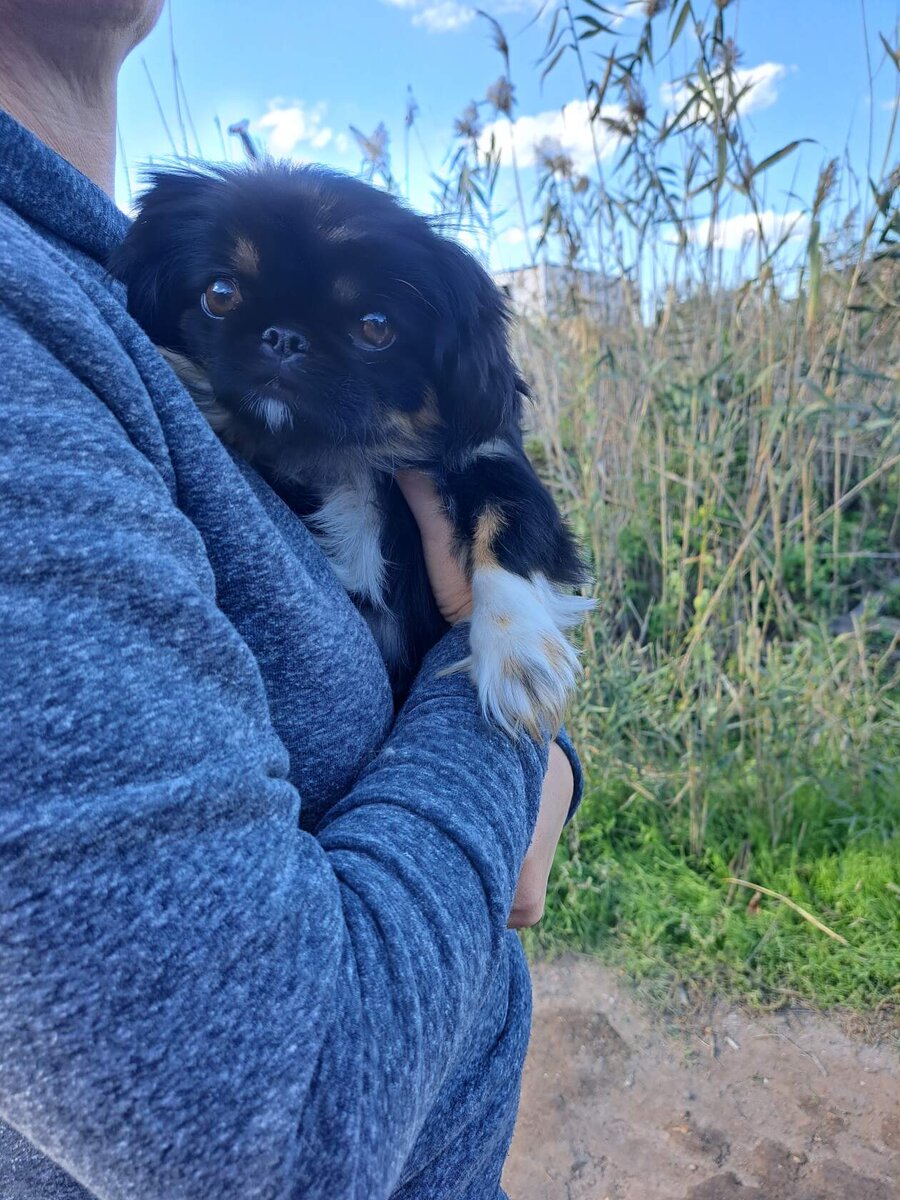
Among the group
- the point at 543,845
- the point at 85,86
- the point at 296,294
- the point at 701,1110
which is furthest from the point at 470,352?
the point at 701,1110

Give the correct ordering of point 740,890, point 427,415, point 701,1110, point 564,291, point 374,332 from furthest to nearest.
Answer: point 564,291 < point 740,890 < point 701,1110 < point 427,415 < point 374,332

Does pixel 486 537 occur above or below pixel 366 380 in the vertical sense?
below

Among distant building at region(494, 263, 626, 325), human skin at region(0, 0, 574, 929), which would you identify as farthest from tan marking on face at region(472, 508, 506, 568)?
distant building at region(494, 263, 626, 325)

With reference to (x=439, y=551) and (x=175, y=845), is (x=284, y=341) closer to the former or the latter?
(x=439, y=551)

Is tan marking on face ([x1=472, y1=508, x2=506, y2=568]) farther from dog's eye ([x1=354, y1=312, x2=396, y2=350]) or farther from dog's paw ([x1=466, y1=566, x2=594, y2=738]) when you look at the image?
dog's eye ([x1=354, y1=312, x2=396, y2=350])

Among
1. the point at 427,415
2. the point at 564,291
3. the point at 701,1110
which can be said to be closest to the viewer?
the point at 427,415

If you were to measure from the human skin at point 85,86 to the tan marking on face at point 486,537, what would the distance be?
29cm

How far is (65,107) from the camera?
3.62 ft

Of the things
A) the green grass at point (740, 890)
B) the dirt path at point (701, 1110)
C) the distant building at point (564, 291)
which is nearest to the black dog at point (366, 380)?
the dirt path at point (701, 1110)

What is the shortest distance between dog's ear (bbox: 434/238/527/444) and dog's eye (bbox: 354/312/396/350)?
0.26ft

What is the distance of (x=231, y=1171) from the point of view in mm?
508

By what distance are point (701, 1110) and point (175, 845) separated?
223 cm

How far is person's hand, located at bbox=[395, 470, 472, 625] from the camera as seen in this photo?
1.33m

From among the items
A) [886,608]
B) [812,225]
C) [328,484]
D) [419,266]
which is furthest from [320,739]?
[886,608]
